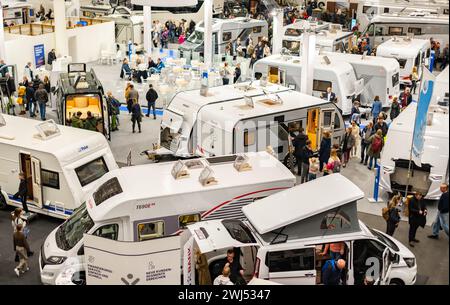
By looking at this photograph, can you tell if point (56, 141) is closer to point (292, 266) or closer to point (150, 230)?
point (150, 230)

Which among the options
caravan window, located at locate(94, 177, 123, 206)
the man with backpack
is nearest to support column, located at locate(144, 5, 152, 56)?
caravan window, located at locate(94, 177, 123, 206)

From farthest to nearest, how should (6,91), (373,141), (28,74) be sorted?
(28,74) < (6,91) < (373,141)

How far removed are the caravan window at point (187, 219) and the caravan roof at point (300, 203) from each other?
0.82m

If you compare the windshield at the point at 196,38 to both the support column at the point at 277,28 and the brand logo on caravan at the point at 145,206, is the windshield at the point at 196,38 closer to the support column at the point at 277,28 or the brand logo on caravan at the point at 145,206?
the support column at the point at 277,28

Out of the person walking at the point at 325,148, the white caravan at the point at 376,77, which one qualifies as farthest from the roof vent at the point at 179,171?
the white caravan at the point at 376,77

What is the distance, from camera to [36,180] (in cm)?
1194

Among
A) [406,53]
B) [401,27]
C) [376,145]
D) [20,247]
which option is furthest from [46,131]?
[401,27]

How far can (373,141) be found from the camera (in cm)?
1457

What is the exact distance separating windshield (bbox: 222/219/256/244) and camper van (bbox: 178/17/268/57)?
15616mm

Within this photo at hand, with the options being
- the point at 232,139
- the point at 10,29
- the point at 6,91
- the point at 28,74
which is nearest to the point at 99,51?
the point at 10,29

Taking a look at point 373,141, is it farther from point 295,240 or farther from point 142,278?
point 142,278

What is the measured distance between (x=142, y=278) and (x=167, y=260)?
39cm

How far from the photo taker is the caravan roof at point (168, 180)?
31.9 feet

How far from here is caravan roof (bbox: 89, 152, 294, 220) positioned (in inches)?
383
